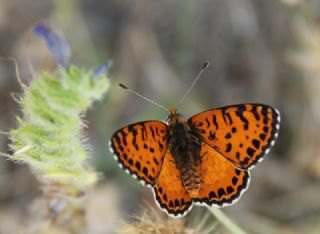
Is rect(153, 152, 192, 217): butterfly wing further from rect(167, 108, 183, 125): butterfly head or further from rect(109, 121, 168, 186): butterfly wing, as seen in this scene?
rect(167, 108, 183, 125): butterfly head

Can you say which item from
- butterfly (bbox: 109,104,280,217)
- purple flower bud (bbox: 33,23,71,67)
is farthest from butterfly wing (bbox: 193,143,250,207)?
purple flower bud (bbox: 33,23,71,67)

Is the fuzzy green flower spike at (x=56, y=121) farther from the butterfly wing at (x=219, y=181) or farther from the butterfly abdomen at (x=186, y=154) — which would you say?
the butterfly wing at (x=219, y=181)

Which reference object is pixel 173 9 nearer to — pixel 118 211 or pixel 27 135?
pixel 118 211

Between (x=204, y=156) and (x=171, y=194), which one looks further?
(x=204, y=156)

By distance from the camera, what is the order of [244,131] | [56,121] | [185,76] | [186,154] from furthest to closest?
[185,76] < [186,154] < [244,131] < [56,121]

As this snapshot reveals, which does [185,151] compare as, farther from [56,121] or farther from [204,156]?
[56,121]

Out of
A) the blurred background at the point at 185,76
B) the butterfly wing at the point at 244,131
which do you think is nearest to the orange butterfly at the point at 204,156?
the butterfly wing at the point at 244,131

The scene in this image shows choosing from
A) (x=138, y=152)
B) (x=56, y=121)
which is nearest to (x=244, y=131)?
(x=138, y=152)
